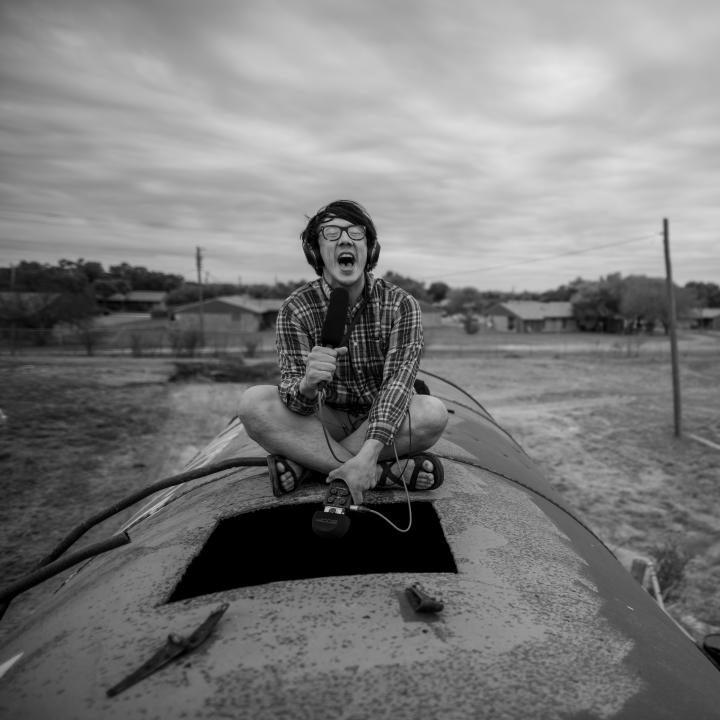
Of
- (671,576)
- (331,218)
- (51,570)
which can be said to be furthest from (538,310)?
(51,570)

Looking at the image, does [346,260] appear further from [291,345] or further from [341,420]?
[341,420]

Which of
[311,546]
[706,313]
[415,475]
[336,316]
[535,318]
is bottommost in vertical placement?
[311,546]

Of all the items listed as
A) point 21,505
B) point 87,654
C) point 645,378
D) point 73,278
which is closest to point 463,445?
point 87,654

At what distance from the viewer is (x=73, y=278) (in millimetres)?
47750

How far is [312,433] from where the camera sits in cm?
241

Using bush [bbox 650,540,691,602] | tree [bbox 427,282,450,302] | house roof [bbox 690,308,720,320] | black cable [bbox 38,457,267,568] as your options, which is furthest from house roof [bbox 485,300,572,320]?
black cable [bbox 38,457,267,568]

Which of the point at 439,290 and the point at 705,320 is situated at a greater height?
the point at 439,290

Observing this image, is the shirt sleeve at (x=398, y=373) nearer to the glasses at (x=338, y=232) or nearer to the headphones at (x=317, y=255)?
the headphones at (x=317, y=255)

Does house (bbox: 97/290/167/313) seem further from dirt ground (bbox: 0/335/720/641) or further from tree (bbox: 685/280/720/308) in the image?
tree (bbox: 685/280/720/308)

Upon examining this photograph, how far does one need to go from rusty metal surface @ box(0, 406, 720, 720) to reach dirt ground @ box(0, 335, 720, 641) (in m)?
3.62

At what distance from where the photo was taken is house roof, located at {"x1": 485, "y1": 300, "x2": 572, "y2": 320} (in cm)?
6469

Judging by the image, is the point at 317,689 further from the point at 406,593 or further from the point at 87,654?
the point at 87,654

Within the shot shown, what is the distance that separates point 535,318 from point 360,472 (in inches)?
2597

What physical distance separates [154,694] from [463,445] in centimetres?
235
